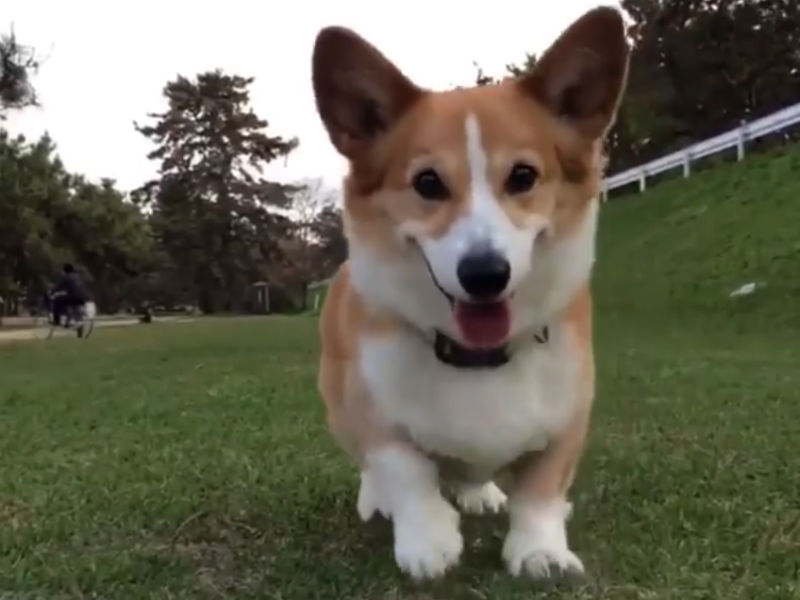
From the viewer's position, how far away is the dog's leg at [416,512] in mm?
2578

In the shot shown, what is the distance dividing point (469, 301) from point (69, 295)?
20.3 metres

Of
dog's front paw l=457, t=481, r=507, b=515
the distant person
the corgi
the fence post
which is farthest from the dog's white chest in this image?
the fence post

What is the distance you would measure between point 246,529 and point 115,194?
39987 millimetres

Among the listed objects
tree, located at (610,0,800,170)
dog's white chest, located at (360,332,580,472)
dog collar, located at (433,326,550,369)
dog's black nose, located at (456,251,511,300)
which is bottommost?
dog's white chest, located at (360,332,580,472)

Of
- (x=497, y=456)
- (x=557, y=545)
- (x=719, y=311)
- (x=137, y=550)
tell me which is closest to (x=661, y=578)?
(x=557, y=545)

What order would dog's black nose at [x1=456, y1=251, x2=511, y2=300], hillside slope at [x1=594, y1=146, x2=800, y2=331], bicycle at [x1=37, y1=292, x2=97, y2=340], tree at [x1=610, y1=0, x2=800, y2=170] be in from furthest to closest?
1. tree at [x1=610, y1=0, x2=800, y2=170]
2. bicycle at [x1=37, y1=292, x2=97, y2=340]
3. hillside slope at [x1=594, y1=146, x2=800, y2=331]
4. dog's black nose at [x1=456, y1=251, x2=511, y2=300]

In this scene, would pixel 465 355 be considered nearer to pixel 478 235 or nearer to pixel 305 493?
pixel 478 235

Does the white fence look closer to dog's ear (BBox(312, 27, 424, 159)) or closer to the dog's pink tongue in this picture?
A: dog's ear (BBox(312, 27, 424, 159))

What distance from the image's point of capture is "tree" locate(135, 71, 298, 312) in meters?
54.8

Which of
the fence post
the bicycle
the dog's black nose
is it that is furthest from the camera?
the bicycle

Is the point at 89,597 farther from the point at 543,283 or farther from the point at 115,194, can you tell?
the point at 115,194

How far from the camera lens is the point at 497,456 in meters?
2.70

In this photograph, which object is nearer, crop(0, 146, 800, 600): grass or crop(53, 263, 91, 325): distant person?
crop(0, 146, 800, 600): grass

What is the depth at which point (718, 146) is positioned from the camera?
74.1 feet
